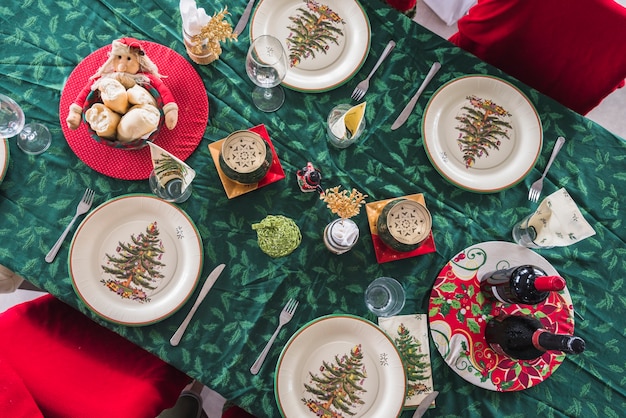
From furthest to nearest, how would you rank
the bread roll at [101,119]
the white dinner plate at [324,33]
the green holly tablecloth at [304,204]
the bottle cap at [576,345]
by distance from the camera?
the white dinner plate at [324,33] → the green holly tablecloth at [304,204] → the bread roll at [101,119] → the bottle cap at [576,345]

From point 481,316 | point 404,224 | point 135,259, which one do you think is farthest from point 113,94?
point 481,316

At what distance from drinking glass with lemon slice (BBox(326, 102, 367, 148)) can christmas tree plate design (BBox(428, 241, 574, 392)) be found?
0.42 metres

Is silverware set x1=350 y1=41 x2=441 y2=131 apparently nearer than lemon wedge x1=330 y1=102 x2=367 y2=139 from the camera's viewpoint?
No

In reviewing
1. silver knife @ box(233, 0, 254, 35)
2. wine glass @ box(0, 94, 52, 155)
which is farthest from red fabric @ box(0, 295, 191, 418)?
silver knife @ box(233, 0, 254, 35)

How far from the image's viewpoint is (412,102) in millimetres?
1224

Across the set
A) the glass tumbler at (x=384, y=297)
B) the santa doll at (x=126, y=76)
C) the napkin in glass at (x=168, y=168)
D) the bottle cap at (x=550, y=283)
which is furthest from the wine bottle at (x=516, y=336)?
the santa doll at (x=126, y=76)

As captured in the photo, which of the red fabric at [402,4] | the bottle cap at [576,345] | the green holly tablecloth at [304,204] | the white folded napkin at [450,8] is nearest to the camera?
the bottle cap at [576,345]

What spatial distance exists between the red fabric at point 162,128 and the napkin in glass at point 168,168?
7 centimetres

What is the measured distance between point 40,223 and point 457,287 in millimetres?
1067

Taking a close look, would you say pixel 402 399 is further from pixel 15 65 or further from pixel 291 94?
pixel 15 65

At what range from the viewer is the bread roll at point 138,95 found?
1.01 m

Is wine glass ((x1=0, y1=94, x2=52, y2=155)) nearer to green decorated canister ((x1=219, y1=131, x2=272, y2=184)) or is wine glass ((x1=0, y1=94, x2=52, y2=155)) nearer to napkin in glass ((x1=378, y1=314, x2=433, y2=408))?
green decorated canister ((x1=219, y1=131, x2=272, y2=184))

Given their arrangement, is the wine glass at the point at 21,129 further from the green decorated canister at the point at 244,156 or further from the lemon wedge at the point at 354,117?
the lemon wedge at the point at 354,117

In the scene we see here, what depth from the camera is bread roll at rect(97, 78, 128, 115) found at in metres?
0.99
